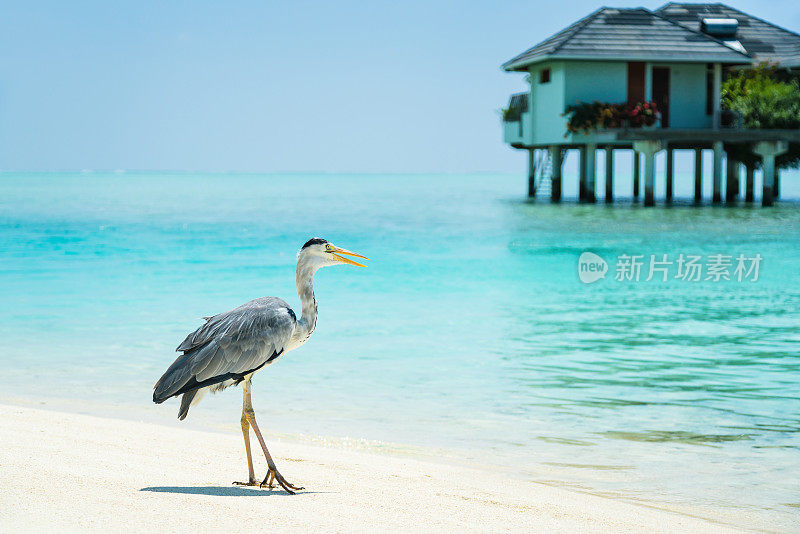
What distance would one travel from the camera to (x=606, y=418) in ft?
28.0

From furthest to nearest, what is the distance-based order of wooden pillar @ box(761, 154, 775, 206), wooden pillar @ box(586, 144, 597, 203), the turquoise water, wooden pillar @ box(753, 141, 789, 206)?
wooden pillar @ box(586, 144, 597, 203) < wooden pillar @ box(761, 154, 775, 206) < wooden pillar @ box(753, 141, 789, 206) < the turquoise water

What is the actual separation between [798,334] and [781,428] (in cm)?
594

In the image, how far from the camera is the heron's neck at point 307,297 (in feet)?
17.5

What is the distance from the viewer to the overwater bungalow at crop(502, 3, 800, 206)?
108 ft

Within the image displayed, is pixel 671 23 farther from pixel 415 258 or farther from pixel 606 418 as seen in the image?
pixel 606 418

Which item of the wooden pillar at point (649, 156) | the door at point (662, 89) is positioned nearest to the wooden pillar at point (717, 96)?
the door at point (662, 89)

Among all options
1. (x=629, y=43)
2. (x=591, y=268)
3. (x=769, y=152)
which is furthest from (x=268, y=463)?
(x=769, y=152)

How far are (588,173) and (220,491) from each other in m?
33.6

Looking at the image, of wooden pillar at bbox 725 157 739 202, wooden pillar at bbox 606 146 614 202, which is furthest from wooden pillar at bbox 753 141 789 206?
wooden pillar at bbox 606 146 614 202

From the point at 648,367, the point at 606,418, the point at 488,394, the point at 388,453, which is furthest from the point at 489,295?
the point at 388,453

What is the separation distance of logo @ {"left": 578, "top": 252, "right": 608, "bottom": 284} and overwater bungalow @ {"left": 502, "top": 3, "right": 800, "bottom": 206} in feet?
31.6

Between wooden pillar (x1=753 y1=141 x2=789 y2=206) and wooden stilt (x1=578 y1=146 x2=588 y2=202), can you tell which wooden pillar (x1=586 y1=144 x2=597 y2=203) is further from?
wooden pillar (x1=753 y1=141 x2=789 y2=206)

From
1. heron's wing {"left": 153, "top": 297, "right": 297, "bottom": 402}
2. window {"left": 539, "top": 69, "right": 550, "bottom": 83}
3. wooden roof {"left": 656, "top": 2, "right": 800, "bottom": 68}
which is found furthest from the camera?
wooden roof {"left": 656, "top": 2, "right": 800, "bottom": 68}

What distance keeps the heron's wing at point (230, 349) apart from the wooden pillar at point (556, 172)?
1360 inches
